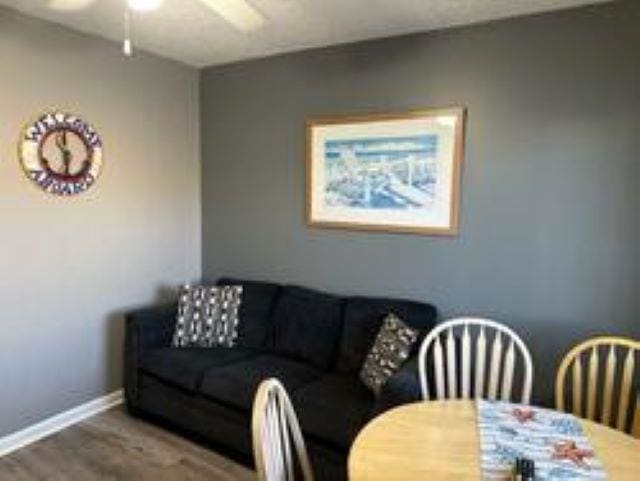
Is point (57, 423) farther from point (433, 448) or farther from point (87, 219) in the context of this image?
point (433, 448)

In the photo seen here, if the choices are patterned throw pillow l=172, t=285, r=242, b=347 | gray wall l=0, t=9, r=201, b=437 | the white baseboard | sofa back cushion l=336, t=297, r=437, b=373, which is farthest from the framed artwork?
the white baseboard

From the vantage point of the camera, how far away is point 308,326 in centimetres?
324

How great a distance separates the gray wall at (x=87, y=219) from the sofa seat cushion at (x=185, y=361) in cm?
48

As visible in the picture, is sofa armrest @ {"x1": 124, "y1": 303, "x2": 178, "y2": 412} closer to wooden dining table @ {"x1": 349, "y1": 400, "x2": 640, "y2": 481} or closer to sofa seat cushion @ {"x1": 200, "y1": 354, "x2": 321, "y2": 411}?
sofa seat cushion @ {"x1": 200, "y1": 354, "x2": 321, "y2": 411}

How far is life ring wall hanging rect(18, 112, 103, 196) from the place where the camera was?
291cm

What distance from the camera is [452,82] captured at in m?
2.90

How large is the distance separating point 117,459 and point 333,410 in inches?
49.2

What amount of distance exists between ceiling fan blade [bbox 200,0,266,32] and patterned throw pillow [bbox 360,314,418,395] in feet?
5.29

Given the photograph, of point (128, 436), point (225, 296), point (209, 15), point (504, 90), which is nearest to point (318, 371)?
point (225, 296)

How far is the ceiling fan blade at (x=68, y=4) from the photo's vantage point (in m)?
2.66

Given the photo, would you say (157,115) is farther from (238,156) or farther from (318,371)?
(318,371)

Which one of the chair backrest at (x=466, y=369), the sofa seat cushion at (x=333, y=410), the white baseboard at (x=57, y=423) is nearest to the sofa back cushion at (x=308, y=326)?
the sofa seat cushion at (x=333, y=410)

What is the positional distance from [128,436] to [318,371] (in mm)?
1184

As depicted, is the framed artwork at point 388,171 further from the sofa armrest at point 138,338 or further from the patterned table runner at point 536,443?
the patterned table runner at point 536,443
